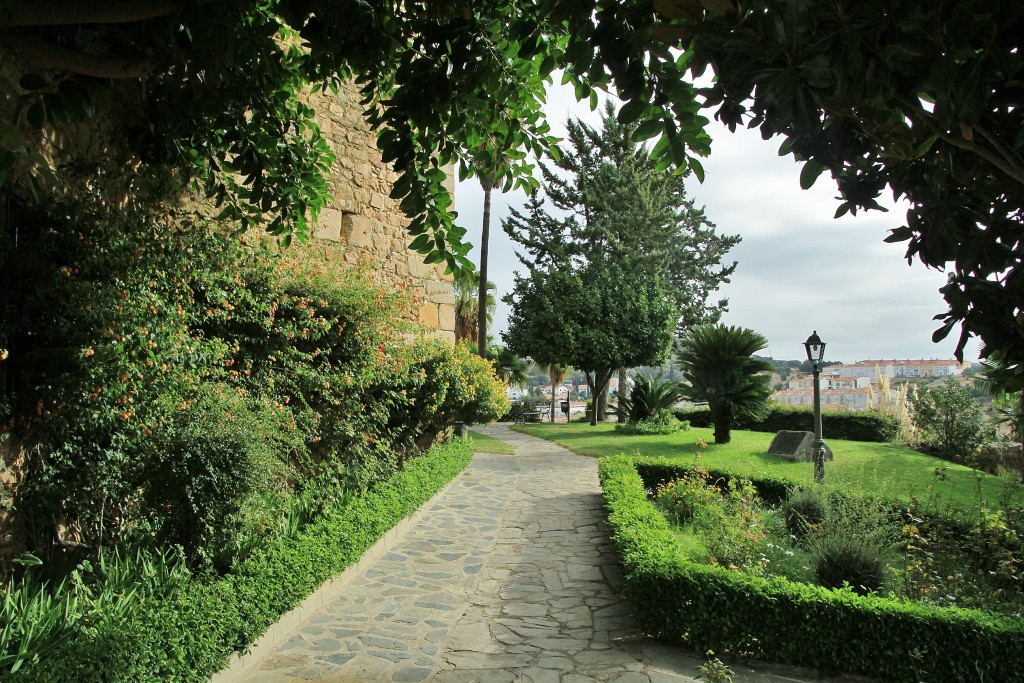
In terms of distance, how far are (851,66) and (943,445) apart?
16.8 metres

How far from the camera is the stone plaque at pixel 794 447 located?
12.9 meters

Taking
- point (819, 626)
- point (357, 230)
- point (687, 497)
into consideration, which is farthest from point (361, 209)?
point (819, 626)

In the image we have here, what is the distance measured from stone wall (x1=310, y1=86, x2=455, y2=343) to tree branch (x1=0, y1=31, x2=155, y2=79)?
5.25m

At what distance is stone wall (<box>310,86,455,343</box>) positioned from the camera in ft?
30.1

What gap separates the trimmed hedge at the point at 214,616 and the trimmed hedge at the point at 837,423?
13573 mm

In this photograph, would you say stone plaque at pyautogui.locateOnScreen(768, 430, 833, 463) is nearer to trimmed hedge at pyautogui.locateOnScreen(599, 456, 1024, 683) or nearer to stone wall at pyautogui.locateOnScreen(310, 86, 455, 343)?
stone wall at pyautogui.locateOnScreen(310, 86, 455, 343)

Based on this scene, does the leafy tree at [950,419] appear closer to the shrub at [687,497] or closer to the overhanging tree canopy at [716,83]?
the shrub at [687,497]

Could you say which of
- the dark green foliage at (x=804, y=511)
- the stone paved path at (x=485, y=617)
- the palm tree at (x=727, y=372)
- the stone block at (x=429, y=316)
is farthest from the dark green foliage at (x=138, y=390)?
the palm tree at (x=727, y=372)

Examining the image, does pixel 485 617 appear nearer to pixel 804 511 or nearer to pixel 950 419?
pixel 804 511

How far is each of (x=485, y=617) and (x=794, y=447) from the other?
1029 cm

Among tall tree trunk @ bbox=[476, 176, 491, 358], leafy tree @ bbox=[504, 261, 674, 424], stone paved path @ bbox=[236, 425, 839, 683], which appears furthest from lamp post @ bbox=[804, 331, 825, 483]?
tall tree trunk @ bbox=[476, 176, 491, 358]

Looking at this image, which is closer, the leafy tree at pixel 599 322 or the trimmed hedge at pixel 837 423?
the trimmed hedge at pixel 837 423

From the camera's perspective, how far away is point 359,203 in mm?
9641

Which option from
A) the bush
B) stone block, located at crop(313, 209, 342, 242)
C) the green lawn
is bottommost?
the green lawn
